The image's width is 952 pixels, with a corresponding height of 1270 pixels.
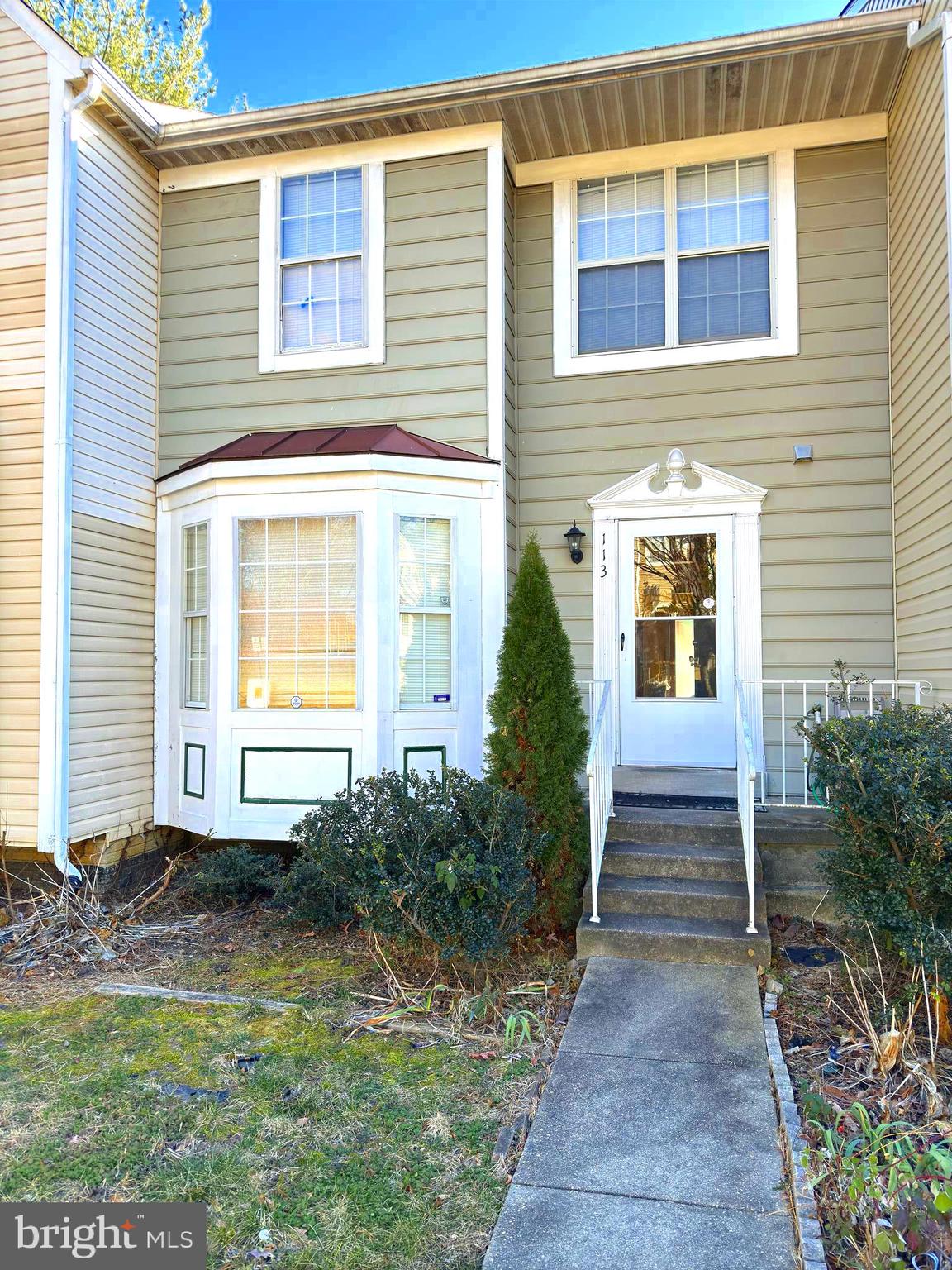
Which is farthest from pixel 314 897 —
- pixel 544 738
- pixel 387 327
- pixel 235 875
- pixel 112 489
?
pixel 387 327

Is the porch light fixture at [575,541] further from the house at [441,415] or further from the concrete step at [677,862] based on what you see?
the concrete step at [677,862]

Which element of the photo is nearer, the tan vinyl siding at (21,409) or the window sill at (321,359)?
the tan vinyl siding at (21,409)

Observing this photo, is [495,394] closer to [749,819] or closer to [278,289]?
Result: [278,289]

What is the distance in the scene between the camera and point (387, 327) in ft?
20.4

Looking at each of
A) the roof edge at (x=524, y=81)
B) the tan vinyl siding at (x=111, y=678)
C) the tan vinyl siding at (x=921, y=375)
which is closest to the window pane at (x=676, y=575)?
the tan vinyl siding at (x=921, y=375)

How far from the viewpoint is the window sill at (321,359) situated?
6.24 metres

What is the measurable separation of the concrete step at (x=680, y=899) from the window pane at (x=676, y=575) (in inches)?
92.2

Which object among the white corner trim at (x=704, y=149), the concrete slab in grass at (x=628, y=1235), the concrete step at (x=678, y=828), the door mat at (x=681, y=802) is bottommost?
the concrete slab in grass at (x=628, y=1235)

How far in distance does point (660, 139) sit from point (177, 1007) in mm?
6517

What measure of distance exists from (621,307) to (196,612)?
3972 millimetres

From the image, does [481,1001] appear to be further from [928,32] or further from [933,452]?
[928,32]

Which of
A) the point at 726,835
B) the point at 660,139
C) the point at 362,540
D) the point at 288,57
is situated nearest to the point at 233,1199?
the point at 726,835

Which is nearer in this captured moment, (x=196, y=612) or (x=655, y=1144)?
(x=655, y=1144)

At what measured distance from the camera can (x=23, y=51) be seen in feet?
18.4
